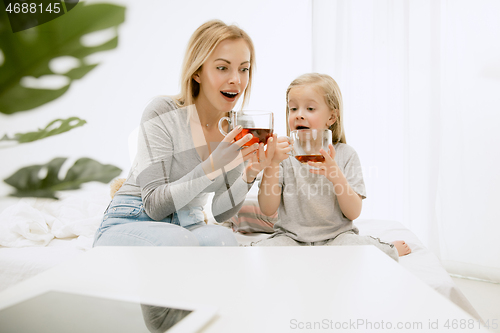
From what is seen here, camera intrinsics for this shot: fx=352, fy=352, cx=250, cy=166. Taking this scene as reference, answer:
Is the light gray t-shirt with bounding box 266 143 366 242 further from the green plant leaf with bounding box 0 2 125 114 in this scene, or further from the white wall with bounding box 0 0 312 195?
the white wall with bounding box 0 0 312 195

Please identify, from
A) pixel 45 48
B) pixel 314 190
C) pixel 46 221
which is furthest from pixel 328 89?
pixel 46 221

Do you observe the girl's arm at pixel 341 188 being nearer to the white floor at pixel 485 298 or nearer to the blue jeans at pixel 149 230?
the blue jeans at pixel 149 230

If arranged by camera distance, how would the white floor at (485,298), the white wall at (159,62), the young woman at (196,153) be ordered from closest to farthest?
1. the young woman at (196,153)
2. the white floor at (485,298)
3. the white wall at (159,62)

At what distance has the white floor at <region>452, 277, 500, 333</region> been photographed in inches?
67.1

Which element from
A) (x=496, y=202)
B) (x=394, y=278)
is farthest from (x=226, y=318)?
(x=496, y=202)

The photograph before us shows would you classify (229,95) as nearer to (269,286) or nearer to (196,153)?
(196,153)

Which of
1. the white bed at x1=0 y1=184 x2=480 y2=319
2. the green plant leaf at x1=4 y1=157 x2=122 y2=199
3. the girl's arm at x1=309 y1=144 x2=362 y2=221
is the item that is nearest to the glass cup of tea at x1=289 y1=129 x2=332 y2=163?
the girl's arm at x1=309 y1=144 x2=362 y2=221

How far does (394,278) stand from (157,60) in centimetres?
274

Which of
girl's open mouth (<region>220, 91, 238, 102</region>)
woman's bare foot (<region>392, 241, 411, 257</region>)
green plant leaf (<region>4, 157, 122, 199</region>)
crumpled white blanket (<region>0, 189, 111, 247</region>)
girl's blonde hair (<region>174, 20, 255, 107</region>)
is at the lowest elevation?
woman's bare foot (<region>392, 241, 411, 257</region>)

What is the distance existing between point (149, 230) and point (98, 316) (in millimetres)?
715

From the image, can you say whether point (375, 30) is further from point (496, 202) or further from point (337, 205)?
point (337, 205)

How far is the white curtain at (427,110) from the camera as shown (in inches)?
91.1

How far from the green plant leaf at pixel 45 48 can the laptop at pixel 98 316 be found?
207mm

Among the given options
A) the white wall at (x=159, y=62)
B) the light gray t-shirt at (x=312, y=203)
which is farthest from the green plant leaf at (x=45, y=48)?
the white wall at (x=159, y=62)
